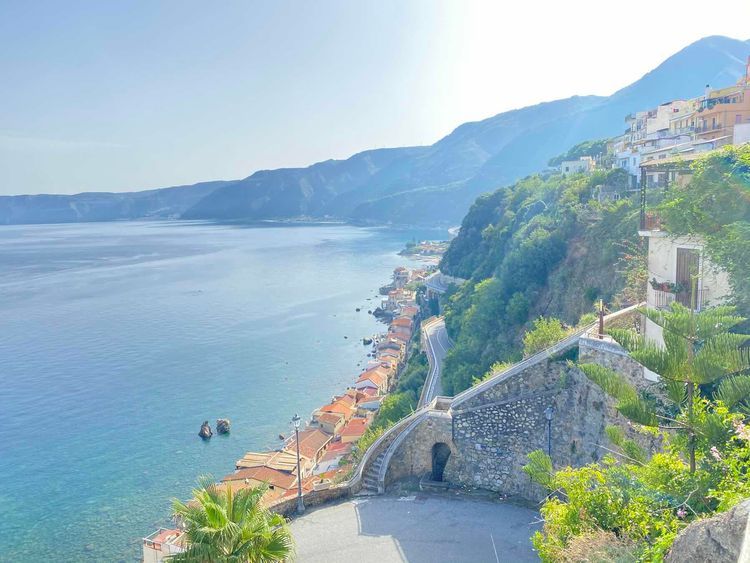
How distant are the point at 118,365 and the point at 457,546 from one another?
37.0 m

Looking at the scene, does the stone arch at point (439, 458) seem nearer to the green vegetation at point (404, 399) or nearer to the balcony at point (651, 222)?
the green vegetation at point (404, 399)

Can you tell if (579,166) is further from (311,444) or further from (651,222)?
(651,222)

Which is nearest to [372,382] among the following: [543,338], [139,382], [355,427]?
A: [355,427]

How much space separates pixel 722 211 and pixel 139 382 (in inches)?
1439

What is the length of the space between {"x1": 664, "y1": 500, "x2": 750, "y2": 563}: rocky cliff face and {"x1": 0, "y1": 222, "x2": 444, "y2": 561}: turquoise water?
1997 cm

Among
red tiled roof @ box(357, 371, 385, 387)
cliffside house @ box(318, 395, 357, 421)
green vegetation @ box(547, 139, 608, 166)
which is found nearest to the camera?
cliffside house @ box(318, 395, 357, 421)

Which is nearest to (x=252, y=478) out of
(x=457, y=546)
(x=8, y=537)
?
(x=8, y=537)

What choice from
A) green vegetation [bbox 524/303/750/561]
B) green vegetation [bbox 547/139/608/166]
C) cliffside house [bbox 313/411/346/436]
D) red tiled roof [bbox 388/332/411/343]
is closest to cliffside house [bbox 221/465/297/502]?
cliffside house [bbox 313/411/346/436]

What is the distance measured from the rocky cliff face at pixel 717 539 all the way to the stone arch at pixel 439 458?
854 cm

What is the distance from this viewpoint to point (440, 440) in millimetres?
12078

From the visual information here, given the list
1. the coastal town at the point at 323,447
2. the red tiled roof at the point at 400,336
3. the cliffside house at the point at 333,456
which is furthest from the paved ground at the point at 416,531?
the red tiled roof at the point at 400,336

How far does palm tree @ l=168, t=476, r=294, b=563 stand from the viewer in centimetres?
618

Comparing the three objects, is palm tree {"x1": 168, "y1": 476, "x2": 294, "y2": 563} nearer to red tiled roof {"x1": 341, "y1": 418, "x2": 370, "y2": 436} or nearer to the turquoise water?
the turquoise water

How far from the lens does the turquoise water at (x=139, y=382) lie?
22.6m
